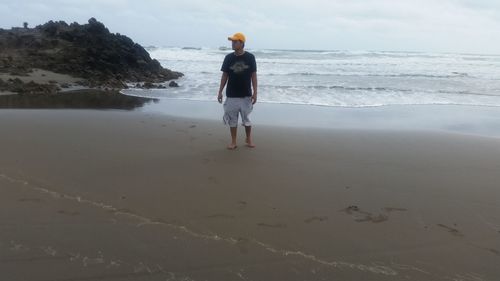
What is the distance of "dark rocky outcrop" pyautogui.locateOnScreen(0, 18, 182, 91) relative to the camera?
1619 centimetres

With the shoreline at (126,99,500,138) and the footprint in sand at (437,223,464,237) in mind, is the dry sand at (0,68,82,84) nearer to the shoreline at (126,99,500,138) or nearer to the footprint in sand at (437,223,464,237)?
the shoreline at (126,99,500,138)

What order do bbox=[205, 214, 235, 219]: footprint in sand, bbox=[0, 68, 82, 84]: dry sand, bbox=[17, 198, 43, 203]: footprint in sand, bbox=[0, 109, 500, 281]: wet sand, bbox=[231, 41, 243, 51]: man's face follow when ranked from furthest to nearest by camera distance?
bbox=[0, 68, 82, 84]: dry sand < bbox=[231, 41, 243, 51]: man's face < bbox=[17, 198, 43, 203]: footprint in sand < bbox=[205, 214, 235, 219]: footprint in sand < bbox=[0, 109, 500, 281]: wet sand

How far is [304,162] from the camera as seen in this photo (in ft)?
17.6

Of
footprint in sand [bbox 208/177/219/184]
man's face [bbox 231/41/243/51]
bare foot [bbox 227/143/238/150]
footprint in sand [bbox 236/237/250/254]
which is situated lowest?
footprint in sand [bbox 236/237/250/254]

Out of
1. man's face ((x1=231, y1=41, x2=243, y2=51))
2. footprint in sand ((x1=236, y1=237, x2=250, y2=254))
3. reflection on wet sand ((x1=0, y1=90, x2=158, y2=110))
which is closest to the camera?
footprint in sand ((x1=236, y1=237, x2=250, y2=254))

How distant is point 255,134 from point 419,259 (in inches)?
172

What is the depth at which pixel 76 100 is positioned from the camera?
11039mm

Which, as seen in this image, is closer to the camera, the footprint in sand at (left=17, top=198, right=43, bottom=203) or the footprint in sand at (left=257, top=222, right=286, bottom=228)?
the footprint in sand at (left=257, top=222, right=286, bottom=228)

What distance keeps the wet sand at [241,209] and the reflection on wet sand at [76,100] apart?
11.1 ft

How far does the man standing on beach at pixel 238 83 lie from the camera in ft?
19.4

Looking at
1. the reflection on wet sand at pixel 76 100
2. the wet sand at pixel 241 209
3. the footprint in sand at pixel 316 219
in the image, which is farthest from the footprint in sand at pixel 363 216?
the reflection on wet sand at pixel 76 100

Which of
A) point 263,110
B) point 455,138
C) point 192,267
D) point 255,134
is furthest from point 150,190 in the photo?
point 263,110

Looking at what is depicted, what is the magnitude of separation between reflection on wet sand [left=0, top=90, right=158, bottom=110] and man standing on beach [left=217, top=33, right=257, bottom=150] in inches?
177

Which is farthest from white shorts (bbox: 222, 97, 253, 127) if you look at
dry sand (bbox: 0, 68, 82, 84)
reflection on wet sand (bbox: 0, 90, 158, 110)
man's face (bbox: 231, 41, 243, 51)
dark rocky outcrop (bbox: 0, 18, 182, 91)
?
dark rocky outcrop (bbox: 0, 18, 182, 91)
